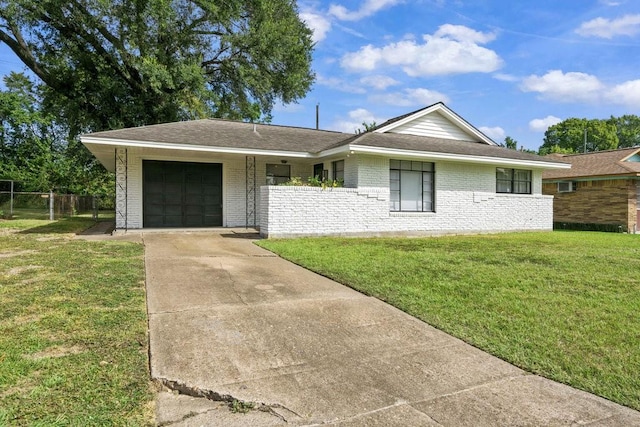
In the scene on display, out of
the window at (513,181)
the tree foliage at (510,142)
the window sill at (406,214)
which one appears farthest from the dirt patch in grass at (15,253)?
the tree foliage at (510,142)

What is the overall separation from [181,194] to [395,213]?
7.36 metres

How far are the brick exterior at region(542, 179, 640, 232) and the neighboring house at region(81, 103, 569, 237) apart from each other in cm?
424

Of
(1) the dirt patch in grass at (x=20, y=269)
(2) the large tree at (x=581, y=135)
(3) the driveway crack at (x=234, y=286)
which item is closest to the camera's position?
(3) the driveway crack at (x=234, y=286)

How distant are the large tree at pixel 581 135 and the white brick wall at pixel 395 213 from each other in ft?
152

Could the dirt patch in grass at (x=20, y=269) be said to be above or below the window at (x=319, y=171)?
below

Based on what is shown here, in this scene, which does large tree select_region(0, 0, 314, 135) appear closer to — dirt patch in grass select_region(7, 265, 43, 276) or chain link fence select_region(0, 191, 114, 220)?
chain link fence select_region(0, 191, 114, 220)

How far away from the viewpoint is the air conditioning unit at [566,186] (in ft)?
67.1

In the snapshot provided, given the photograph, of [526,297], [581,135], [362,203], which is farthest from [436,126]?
[581,135]

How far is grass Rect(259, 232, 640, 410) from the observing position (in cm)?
347

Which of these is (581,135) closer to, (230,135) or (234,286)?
(230,135)

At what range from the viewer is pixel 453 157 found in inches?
538

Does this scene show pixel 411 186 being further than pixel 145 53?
No

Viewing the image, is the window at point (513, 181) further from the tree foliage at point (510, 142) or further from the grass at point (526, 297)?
the tree foliage at point (510, 142)

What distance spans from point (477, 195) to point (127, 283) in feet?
41.7
